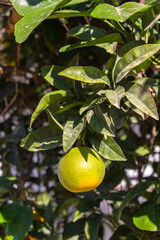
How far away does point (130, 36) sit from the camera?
0.78m

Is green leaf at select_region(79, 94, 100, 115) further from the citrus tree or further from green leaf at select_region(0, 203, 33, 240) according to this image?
green leaf at select_region(0, 203, 33, 240)

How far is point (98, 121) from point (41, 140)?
0.50 ft

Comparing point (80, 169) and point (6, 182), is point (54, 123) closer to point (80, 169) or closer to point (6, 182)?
point (80, 169)

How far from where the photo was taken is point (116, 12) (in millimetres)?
643

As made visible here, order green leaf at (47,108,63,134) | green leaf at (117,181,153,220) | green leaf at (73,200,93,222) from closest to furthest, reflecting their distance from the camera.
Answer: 1. green leaf at (47,108,63,134)
2. green leaf at (117,181,153,220)
3. green leaf at (73,200,93,222)

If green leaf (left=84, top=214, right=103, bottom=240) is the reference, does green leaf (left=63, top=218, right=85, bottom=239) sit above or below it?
below

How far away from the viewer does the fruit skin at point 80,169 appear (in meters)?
0.72

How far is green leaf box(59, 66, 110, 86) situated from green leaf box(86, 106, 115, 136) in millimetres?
63

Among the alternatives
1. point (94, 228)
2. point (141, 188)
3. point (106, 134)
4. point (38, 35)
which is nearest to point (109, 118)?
point (106, 134)

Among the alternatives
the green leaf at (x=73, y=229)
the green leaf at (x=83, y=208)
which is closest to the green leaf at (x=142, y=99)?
the green leaf at (x=83, y=208)

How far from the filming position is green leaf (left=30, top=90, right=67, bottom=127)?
0.70 meters

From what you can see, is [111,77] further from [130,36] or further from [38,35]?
[38,35]

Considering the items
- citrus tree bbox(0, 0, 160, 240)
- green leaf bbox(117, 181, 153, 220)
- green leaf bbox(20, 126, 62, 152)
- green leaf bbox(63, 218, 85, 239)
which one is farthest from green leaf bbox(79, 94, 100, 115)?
green leaf bbox(63, 218, 85, 239)

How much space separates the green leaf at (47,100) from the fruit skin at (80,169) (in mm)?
120
